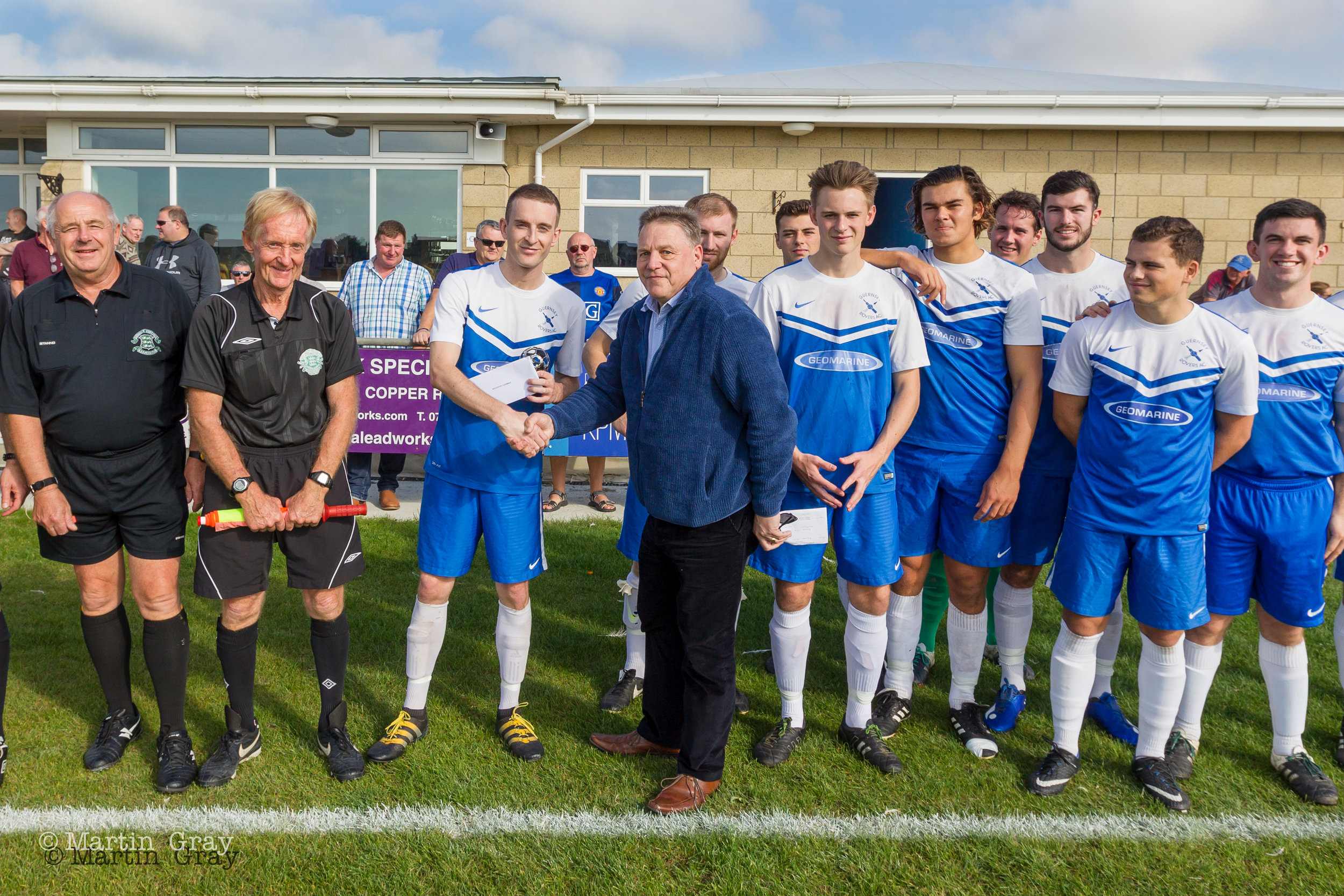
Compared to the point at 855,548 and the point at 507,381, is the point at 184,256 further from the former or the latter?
the point at 855,548

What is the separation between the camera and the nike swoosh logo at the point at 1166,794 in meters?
3.22

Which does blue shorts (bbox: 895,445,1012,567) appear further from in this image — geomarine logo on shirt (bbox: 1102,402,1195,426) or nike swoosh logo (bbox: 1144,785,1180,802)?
nike swoosh logo (bbox: 1144,785,1180,802)

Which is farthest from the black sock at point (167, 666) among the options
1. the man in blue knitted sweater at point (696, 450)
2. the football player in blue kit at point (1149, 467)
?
the football player in blue kit at point (1149, 467)

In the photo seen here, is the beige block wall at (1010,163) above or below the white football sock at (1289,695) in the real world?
above

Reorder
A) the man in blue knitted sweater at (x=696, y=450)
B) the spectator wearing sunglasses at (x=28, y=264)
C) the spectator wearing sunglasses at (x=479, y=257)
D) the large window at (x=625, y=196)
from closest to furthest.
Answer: the man in blue knitted sweater at (x=696, y=450) < the spectator wearing sunglasses at (x=479, y=257) < the spectator wearing sunglasses at (x=28, y=264) < the large window at (x=625, y=196)

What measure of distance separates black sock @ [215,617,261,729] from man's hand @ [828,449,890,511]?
2.33 m

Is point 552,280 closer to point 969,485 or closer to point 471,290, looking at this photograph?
point 471,290

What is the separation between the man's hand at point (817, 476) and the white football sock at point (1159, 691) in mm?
1310

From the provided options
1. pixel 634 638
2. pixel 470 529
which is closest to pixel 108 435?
pixel 470 529

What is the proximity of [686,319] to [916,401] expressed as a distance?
41.2 inches

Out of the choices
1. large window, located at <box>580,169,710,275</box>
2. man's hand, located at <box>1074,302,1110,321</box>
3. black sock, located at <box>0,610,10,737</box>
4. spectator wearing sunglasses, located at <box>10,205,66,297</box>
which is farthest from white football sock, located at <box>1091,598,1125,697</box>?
spectator wearing sunglasses, located at <box>10,205,66,297</box>

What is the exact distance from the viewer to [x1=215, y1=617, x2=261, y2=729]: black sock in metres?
3.32

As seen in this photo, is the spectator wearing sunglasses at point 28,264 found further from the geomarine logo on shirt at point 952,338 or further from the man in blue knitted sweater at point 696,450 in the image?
the geomarine logo on shirt at point 952,338

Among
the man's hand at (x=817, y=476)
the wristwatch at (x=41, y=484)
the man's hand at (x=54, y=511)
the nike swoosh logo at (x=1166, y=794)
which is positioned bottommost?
the nike swoosh logo at (x=1166, y=794)
